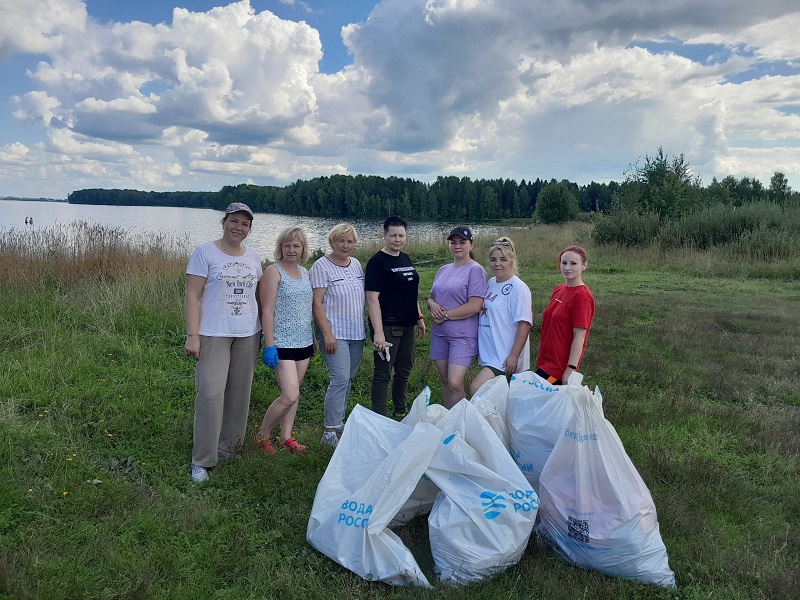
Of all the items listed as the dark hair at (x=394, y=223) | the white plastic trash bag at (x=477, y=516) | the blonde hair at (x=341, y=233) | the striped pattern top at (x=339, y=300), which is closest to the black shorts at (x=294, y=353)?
the striped pattern top at (x=339, y=300)

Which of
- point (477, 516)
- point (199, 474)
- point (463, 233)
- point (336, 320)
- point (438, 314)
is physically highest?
point (463, 233)

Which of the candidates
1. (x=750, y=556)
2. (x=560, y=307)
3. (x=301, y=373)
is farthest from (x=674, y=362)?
(x=301, y=373)

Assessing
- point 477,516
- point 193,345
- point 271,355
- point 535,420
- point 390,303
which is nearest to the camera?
point 477,516

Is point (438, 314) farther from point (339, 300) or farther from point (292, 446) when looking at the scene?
point (292, 446)

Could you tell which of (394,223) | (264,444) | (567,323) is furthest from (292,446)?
(567,323)

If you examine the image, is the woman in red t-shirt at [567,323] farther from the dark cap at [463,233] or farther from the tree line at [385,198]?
the tree line at [385,198]

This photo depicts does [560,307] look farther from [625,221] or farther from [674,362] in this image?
[625,221]

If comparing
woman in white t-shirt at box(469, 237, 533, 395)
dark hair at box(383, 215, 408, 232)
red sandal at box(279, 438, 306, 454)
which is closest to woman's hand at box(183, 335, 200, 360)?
red sandal at box(279, 438, 306, 454)

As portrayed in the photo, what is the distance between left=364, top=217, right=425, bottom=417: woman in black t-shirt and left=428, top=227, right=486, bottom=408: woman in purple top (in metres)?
0.28

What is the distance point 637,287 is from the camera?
1283 centimetres

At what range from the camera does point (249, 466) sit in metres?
3.85

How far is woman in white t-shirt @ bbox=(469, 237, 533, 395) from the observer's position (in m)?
4.10

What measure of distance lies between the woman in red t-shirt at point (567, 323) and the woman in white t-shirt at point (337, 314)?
138 centimetres

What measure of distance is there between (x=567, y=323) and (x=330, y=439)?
1995 millimetres
